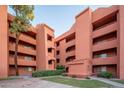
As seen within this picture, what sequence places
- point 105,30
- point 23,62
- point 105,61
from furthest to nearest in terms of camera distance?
point 23,62, point 105,30, point 105,61

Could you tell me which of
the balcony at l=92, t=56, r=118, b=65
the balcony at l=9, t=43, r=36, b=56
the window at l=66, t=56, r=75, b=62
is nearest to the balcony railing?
the balcony at l=92, t=56, r=118, b=65

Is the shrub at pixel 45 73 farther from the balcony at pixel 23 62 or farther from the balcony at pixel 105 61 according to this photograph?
the balcony at pixel 105 61

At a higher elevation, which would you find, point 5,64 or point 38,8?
point 38,8

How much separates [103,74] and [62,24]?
20.0 ft

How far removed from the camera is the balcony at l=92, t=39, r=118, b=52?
14.9 m

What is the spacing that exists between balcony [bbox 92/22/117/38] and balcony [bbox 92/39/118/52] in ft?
3.09

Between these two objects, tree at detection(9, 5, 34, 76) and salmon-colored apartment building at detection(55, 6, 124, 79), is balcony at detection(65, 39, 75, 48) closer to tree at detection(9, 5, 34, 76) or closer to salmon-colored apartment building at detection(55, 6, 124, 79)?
salmon-colored apartment building at detection(55, 6, 124, 79)

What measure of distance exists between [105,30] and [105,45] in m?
1.46

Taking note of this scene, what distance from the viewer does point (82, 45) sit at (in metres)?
18.0

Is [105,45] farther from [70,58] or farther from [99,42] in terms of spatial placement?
[70,58]

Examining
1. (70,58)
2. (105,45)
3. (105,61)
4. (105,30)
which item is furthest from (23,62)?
(105,30)

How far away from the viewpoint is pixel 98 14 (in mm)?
16969

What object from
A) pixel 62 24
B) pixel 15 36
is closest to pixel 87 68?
pixel 62 24
